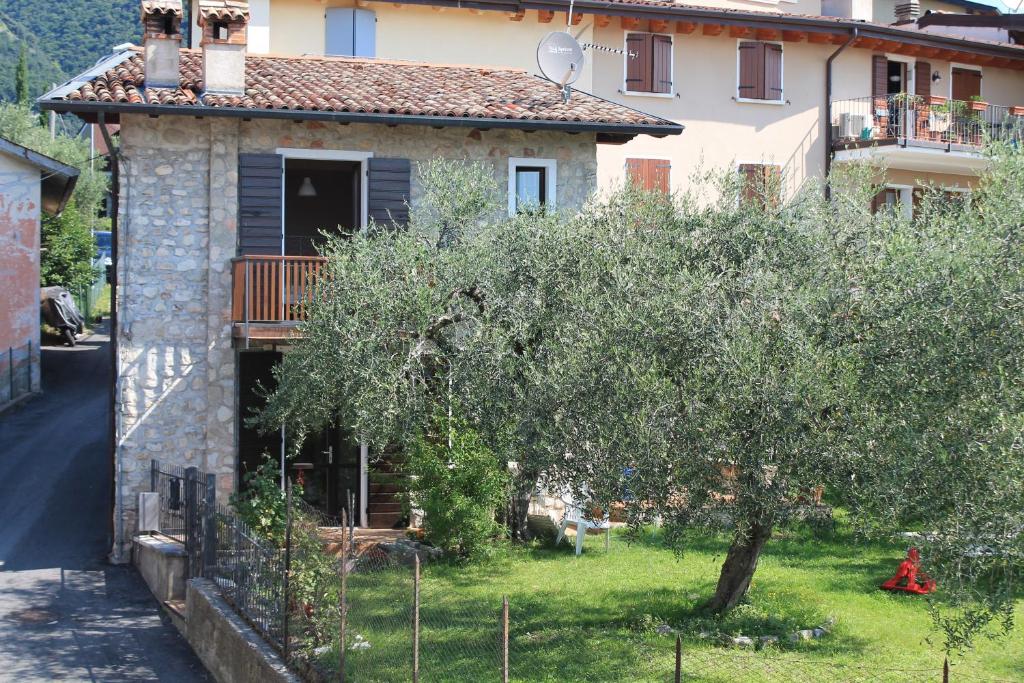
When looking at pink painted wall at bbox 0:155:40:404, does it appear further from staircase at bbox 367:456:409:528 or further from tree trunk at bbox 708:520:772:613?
tree trunk at bbox 708:520:772:613

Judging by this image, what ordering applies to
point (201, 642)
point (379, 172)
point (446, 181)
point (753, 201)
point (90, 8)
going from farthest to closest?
point (90, 8) → point (379, 172) → point (446, 181) → point (201, 642) → point (753, 201)

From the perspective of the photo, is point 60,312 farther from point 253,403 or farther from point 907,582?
point 907,582


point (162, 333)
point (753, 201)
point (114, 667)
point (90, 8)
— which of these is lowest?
point (114, 667)

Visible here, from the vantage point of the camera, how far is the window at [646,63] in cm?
2348

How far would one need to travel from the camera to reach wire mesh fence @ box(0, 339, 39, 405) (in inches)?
979

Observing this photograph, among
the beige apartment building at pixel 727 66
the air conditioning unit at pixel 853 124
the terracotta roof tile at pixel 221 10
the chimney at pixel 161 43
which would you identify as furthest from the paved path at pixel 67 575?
the air conditioning unit at pixel 853 124

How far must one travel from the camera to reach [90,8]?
101062mm

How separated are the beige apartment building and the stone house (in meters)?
5.36

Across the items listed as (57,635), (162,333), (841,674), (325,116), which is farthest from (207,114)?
(841,674)

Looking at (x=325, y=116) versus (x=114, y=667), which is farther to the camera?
(x=325, y=116)

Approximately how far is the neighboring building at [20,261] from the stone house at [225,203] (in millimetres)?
9724

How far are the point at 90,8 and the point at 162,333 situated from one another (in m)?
95.3

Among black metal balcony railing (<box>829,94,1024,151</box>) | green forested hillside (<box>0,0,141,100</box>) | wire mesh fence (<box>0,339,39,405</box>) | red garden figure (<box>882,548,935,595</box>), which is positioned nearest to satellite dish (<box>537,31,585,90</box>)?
black metal balcony railing (<box>829,94,1024,151</box>)

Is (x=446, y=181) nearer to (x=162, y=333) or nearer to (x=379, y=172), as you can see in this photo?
(x=379, y=172)
